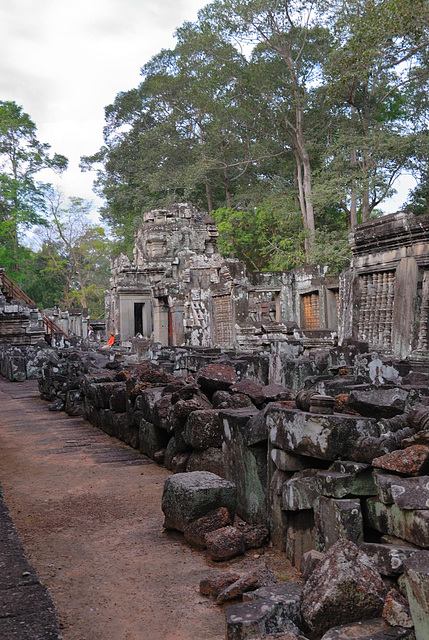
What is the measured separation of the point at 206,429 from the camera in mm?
5035

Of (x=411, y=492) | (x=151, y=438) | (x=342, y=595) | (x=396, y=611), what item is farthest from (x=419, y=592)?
(x=151, y=438)

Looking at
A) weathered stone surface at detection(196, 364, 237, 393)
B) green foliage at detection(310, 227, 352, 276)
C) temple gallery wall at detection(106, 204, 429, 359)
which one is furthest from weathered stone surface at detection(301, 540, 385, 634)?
green foliage at detection(310, 227, 352, 276)

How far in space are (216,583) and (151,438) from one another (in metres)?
3.44

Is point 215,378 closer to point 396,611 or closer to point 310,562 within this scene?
point 310,562

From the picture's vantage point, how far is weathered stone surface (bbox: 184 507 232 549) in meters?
3.72

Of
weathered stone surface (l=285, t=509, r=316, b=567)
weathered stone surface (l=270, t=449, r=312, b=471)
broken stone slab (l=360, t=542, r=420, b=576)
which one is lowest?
weathered stone surface (l=285, t=509, r=316, b=567)

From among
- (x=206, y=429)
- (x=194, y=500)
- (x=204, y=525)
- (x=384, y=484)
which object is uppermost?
(x=384, y=484)

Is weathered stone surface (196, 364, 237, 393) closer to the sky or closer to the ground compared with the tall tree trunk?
closer to the ground

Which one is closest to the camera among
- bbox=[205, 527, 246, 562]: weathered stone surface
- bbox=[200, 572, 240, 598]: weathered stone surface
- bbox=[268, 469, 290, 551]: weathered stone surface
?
bbox=[200, 572, 240, 598]: weathered stone surface

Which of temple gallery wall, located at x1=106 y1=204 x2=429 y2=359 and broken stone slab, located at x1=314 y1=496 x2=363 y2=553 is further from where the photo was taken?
temple gallery wall, located at x1=106 y1=204 x2=429 y2=359

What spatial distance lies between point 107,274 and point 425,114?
32.8m

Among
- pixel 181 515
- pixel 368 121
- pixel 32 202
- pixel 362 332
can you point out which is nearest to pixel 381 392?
pixel 181 515

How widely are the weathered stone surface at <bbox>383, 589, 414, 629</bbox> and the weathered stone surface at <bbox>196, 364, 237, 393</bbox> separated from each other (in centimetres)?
380

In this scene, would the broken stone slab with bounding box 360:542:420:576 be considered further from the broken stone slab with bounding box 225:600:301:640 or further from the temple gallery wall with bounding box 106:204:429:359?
the temple gallery wall with bounding box 106:204:429:359
